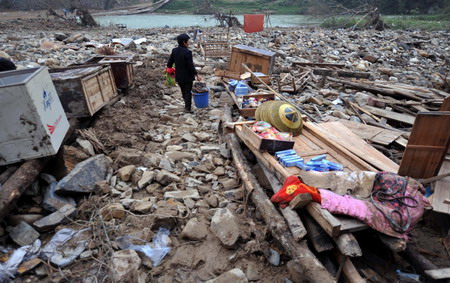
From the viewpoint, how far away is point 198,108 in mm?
7168

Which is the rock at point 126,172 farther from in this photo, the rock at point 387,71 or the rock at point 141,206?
the rock at point 387,71

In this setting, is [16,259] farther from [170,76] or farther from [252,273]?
[170,76]

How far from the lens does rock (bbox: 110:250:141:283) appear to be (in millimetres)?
2663

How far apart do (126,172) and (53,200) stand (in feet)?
3.13

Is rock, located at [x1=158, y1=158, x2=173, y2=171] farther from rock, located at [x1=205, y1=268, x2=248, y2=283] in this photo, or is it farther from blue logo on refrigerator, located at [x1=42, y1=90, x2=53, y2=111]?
rock, located at [x1=205, y1=268, x2=248, y2=283]

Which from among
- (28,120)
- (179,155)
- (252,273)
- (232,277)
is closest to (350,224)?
(252,273)

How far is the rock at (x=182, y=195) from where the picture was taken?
3.81 m

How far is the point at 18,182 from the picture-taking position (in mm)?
3223

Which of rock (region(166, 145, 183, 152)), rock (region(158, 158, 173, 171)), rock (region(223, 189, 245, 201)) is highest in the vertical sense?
rock (region(158, 158, 173, 171))

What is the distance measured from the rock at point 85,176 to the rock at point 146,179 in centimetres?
50

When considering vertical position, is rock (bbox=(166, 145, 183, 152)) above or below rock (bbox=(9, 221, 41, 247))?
below

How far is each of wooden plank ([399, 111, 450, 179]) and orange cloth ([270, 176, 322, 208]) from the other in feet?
4.98

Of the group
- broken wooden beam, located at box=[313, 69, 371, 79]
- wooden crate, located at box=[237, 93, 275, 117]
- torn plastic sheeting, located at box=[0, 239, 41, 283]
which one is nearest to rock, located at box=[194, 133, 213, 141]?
wooden crate, located at box=[237, 93, 275, 117]

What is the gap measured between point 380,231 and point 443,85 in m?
9.10
